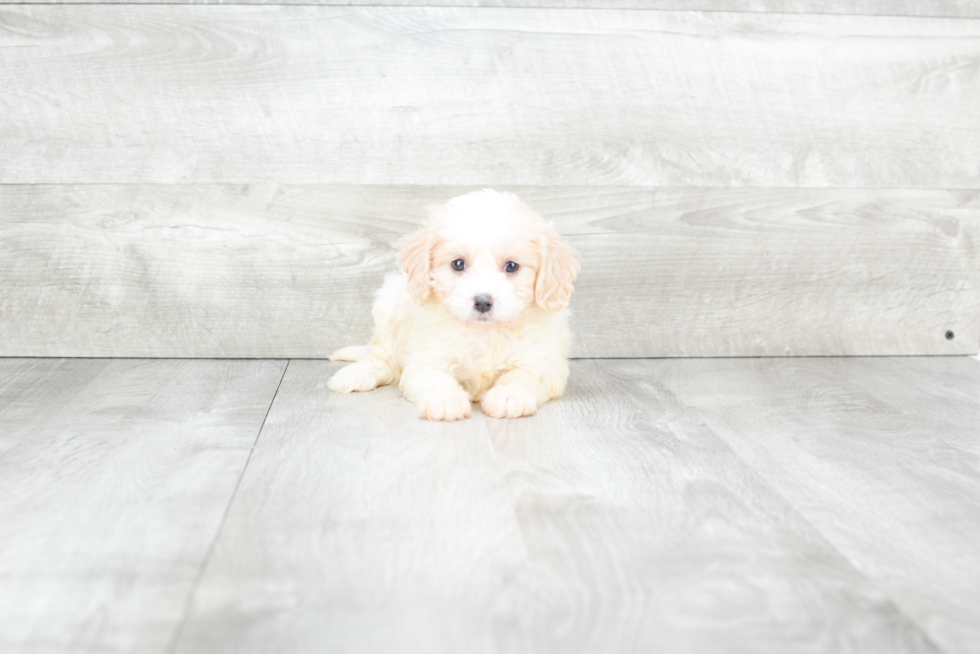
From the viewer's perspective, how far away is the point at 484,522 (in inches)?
50.2

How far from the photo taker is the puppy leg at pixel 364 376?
2.04 meters

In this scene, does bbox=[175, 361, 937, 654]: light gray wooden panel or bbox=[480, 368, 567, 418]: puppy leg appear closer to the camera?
bbox=[175, 361, 937, 654]: light gray wooden panel

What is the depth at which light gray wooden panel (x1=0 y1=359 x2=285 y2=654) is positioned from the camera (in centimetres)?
101

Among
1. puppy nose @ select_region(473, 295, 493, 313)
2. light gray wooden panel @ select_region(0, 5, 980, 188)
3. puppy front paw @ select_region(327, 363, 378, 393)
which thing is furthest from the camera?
light gray wooden panel @ select_region(0, 5, 980, 188)

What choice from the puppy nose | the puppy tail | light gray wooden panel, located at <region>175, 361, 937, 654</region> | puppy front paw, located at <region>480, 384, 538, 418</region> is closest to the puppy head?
the puppy nose

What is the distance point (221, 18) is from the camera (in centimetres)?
221

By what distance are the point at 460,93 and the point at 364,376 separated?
81 centimetres

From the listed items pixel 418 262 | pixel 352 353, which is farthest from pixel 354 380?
pixel 418 262

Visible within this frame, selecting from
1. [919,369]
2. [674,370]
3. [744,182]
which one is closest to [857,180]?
[744,182]

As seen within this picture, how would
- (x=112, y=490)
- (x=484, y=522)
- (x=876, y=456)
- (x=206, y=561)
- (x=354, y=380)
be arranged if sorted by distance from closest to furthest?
(x=206, y=561) < (x=484, y=522) < (x=112, y=490) < (x=876, y=456) < (x=354, y=380)

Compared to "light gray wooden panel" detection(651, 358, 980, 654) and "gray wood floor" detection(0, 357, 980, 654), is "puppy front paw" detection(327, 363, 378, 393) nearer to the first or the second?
"gray wood floor" detection(0, 357, 980, 654)

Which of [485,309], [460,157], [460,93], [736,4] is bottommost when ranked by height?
[485,309]

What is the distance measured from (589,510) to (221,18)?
5.43 feet

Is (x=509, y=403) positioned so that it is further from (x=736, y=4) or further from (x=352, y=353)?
(x=736, y=4)
